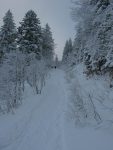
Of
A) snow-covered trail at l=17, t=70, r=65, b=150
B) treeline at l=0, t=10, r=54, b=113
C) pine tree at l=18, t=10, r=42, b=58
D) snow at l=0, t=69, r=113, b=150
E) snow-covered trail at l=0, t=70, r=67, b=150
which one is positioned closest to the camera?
snow at l=0, t=69, r=113, b=150

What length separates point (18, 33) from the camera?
35.1 meters

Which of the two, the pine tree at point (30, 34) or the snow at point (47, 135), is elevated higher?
the pine tree at point (30, 34)

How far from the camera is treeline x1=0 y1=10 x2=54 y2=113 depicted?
68.1 feet

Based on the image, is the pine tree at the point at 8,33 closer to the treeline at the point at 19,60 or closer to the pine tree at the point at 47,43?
the treeline at the point at 19,60

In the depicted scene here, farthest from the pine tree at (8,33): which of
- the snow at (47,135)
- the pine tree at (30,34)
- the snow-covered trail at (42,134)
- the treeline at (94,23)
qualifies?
the treeline at (94,23)

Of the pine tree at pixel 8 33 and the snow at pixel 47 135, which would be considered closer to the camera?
the snow at pixel 47 135

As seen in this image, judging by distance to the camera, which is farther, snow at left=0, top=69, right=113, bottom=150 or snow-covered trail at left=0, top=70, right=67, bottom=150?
snow-covered trail at left=0, top=70, right=67, bottom=150

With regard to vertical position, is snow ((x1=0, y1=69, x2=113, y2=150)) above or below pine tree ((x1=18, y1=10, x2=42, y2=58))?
below

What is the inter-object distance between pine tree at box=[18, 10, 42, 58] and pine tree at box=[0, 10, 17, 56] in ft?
4.37

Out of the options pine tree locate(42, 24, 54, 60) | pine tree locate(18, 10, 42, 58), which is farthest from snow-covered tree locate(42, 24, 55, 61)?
pine tree locate(18, 10, 42, 58)

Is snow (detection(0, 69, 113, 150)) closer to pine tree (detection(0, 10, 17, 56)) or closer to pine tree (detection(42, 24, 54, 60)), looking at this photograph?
pine tree (detection(0, 10, 17, 56))

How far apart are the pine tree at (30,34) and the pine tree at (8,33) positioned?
1.33 meters

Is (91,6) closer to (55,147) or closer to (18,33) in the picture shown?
(55,147)

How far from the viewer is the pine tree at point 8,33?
112ft
